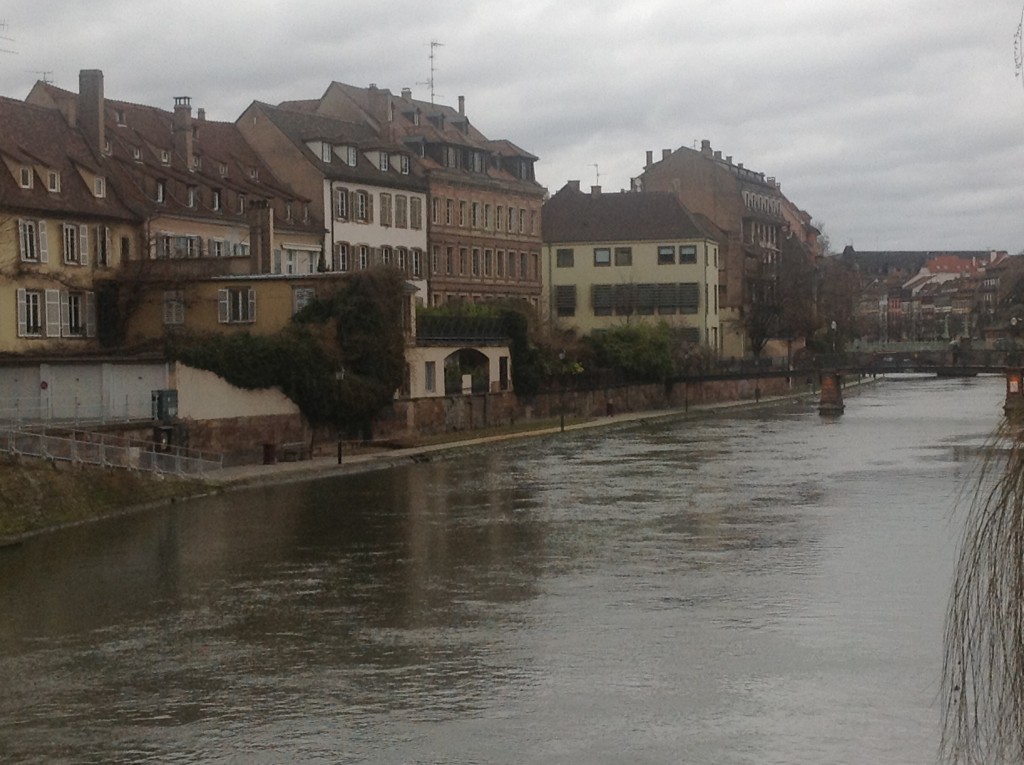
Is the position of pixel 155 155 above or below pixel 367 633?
above

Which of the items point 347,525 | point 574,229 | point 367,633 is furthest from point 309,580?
point 574,229

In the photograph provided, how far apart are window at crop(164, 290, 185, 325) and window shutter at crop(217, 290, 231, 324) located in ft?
4.41

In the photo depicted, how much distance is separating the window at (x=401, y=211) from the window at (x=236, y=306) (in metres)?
22.3

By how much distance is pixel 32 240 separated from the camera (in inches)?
2108

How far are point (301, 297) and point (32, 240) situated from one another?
919 centimetres

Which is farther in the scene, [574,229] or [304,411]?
[574,229]

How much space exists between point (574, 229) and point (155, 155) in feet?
154

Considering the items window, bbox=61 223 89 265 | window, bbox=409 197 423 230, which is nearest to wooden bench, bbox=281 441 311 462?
window, bbox=61 223 89 265

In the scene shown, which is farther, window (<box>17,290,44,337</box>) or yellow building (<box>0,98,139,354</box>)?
window (<box>17,290,44,337</box>)

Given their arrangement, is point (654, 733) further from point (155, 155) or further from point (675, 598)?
point (155, 155)

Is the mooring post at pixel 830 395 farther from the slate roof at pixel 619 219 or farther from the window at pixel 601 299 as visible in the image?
the window at pixel 601 299

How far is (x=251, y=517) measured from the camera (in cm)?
4019

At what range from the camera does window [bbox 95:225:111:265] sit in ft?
187

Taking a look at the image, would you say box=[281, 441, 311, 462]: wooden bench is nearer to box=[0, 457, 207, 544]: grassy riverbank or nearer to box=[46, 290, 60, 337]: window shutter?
box=[46, 290, 60, 337]: window shutter
